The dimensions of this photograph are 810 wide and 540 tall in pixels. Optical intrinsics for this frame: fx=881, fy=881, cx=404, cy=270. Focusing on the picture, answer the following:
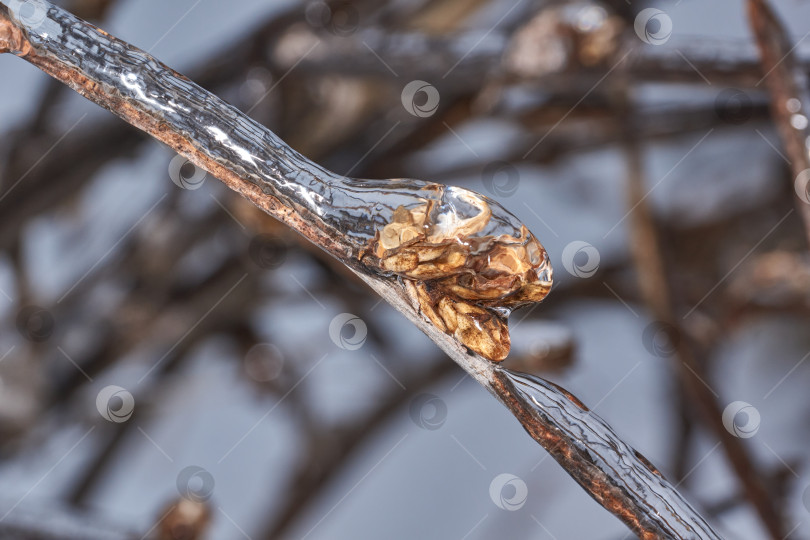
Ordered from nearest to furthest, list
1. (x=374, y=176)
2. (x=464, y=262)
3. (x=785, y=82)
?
(x=464, y=262), (x=785, y=82), (x=374, y=176)

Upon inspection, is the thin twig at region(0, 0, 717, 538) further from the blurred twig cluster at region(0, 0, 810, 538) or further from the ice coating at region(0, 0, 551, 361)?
the blurred twig cluster at region(0, 0, 810, 538)

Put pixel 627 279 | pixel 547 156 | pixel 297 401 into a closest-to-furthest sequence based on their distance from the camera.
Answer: pixel 547 156, pixel 627 279, pixel 297 401

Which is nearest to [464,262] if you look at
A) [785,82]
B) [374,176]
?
[785,82]

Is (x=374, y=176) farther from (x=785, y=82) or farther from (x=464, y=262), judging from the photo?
(x=464, y=262)

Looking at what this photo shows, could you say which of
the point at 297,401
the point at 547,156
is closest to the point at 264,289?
the point at 297,401

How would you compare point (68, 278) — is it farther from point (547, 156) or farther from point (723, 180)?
point (723, 180)

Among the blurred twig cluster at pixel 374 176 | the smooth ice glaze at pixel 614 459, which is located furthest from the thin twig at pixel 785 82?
the smooth ice glaze at pixel 614 459

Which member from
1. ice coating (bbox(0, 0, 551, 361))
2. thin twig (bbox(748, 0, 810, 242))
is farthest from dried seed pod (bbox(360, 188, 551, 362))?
thin twig (bbox(748, 0, 810, 242))
